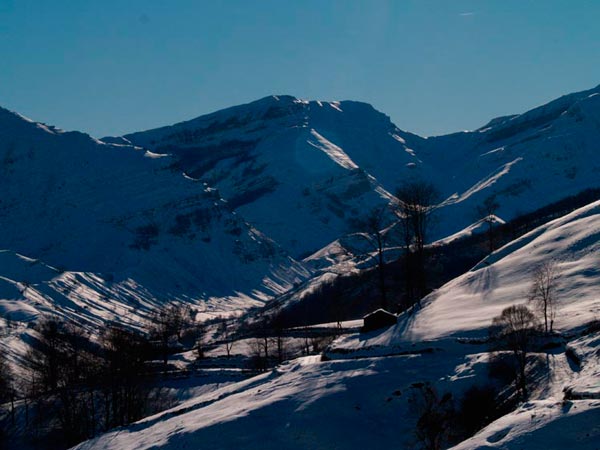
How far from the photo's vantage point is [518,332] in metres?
38.9

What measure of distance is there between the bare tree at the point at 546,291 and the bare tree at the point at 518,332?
2.05m

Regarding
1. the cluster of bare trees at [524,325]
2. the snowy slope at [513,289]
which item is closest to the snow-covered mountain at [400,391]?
the snowy slope at [513,289]

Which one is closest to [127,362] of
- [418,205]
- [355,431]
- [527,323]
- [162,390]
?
[162,390]

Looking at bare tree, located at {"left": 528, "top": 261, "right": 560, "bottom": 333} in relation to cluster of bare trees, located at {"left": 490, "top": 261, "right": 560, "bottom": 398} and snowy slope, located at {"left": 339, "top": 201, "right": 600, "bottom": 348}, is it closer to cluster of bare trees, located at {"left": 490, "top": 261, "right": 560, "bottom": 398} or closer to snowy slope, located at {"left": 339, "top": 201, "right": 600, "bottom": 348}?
cluster of bare trees, located at {"left": 490, "top": 261, "right": 560, "bottom": 398}

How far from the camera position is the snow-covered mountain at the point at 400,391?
2620 centimetres

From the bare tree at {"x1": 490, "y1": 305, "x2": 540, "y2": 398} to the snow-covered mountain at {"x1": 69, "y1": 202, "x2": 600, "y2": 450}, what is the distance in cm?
108

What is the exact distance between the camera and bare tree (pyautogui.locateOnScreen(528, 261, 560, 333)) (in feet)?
146

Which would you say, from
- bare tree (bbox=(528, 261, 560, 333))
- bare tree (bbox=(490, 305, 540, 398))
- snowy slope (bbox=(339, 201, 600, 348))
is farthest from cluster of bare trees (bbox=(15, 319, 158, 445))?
bare tree (bbox=(528, 261, 560, 333))

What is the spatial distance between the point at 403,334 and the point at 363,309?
10875 cm

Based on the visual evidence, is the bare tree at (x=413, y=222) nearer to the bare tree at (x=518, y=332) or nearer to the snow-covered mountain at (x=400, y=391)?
the snow-covered mountain at (x=400, y=391)

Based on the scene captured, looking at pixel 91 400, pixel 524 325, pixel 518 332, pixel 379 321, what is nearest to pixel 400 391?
pixel 518 332

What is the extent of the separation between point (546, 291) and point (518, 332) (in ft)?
40.1

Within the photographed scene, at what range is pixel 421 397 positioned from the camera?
3866cm

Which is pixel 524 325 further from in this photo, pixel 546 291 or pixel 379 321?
pixel 379 321
